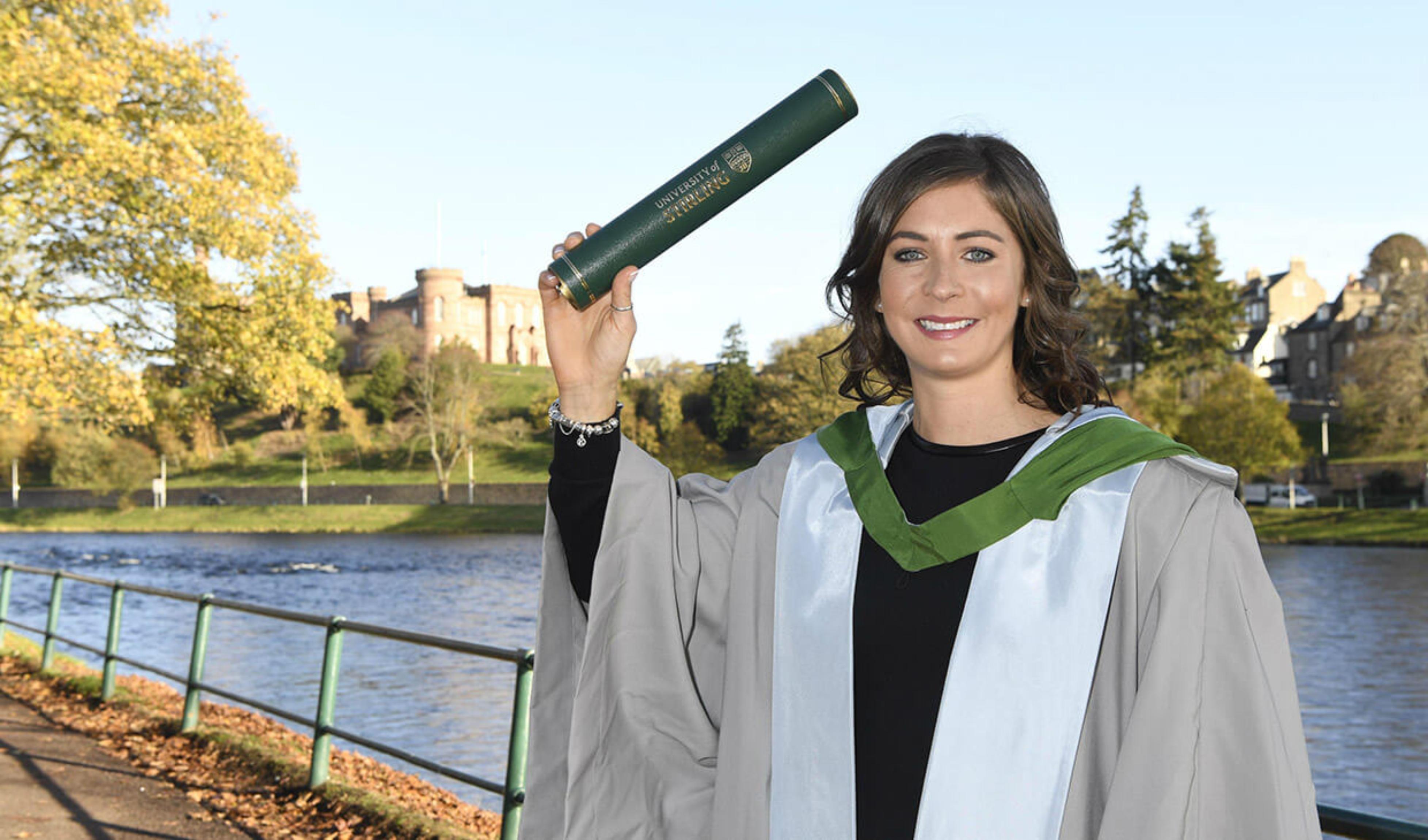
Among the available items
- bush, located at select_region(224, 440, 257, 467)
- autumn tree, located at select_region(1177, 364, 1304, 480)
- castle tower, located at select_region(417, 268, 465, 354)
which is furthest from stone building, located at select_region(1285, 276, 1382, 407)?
castle tower, located at select_region(417, 268, 465, 354)

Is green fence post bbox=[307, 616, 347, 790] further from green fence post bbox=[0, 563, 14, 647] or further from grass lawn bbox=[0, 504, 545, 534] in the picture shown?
grass lawn bbox=[0, 504, 545, 534]

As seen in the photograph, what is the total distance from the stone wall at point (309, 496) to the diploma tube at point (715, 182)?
6353 cm

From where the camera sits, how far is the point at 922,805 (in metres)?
1.94

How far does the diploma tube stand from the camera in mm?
2096

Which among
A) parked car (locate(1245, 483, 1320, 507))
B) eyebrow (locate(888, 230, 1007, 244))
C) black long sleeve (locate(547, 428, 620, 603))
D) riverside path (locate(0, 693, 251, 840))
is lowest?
riverside path (locate(0, 693, 251, 840))

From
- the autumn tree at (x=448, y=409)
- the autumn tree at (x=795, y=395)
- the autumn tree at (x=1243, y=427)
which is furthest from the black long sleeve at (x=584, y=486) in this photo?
the autumn tree at (x=448, y=409)

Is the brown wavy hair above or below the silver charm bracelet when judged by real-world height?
above

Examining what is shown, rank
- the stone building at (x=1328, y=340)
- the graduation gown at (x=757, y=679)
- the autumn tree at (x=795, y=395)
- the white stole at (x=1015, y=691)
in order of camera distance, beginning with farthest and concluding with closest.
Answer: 1. the stone building at (x=1328, y=340)
2. the autumn tree at (x=795, y=395)
3. the white stole at (x=1015, y=691)
4. the graduation gown at (x=757, y=679)

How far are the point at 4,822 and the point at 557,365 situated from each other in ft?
17.2

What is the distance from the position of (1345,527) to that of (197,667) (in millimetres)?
44907

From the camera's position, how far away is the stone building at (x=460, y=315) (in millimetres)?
120562

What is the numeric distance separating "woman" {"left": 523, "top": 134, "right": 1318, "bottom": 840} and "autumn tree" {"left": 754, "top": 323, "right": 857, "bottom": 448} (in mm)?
37870

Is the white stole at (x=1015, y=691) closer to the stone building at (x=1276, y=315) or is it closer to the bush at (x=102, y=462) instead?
the bush at (x=102, y=462)

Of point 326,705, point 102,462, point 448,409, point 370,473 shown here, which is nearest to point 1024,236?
point 326,705
